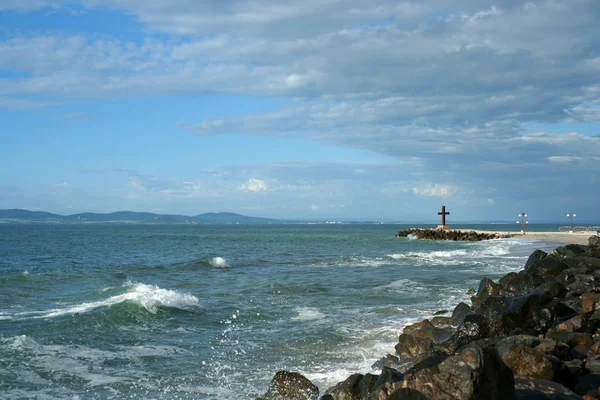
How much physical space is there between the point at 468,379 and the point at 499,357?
567mm

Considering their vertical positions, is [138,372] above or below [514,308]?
below

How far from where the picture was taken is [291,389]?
8.05m

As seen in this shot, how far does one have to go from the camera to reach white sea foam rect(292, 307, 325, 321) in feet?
50.1

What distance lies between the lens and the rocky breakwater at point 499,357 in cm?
529

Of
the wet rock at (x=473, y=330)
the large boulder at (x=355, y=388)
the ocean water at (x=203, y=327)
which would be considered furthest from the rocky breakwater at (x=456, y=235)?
the large boulder at (x=355, y=388)

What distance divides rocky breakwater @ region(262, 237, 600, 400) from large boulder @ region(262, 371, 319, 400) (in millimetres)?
14

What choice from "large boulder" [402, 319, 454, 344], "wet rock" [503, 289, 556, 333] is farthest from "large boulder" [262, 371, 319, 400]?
"wet rock" [503, 289, 556, 333]

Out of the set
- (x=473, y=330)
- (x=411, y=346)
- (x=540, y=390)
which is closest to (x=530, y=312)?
(x=473, y=330)

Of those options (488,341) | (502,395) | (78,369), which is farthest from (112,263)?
(502,395)

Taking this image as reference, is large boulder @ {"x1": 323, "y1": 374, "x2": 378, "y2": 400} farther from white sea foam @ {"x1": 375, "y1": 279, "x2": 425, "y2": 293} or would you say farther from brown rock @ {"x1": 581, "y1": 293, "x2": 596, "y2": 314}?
white sea foam @ {"x1": 375, "y1": 279, "x2": 425, "y2": 293}

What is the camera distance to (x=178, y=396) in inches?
356

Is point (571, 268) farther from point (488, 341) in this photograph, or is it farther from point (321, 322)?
point (488, 341)

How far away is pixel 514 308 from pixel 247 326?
703 centimetres

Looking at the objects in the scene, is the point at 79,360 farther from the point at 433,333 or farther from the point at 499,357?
the point at 499,357
